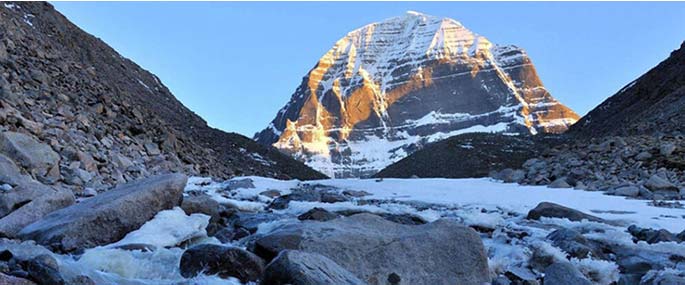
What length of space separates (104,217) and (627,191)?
1242cm

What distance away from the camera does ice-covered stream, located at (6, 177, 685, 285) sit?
16.6 feet

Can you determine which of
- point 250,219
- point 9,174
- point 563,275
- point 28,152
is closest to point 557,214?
point 563,275

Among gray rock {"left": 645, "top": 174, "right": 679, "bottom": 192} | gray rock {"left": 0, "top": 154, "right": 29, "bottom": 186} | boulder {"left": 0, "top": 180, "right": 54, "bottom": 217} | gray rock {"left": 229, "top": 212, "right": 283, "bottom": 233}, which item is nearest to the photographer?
boulder {"left": 0, "top": 180, "right": 54, "bottom": 217}

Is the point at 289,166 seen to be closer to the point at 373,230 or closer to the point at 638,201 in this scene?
the point at 638,201

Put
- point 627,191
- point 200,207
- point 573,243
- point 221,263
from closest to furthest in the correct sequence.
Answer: point 221,263 < point 573,243 < point 200,207 < point 627,191

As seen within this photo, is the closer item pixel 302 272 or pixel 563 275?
pixel 302 272

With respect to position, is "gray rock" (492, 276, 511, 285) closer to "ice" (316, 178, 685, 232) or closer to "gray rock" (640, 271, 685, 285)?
"gray rock" (640, 271, 685, 285)

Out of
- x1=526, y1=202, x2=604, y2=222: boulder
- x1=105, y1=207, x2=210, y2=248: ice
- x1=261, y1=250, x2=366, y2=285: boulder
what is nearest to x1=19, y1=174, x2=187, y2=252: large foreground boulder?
x1=105, y1=207, x2=210, y2=248: ice

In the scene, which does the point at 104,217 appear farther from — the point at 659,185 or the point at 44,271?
the point at 659,185

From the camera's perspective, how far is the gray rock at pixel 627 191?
13664 millimetres

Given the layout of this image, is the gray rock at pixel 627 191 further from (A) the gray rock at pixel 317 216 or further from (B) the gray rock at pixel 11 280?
(B) the gray rock at pixel 11 280

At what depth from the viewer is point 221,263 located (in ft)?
16.6

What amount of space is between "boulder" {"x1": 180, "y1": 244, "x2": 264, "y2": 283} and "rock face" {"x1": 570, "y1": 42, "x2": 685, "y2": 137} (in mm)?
39538

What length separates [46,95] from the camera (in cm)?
1703
